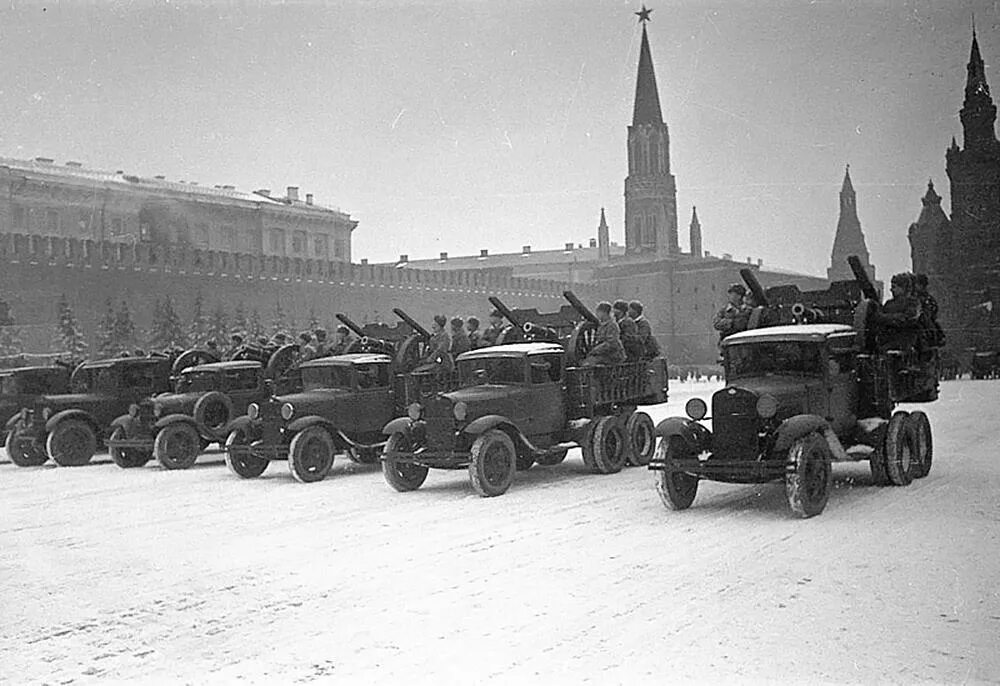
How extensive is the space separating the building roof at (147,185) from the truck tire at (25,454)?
4.13 m

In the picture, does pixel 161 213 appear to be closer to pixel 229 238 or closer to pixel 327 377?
pixel 229 238

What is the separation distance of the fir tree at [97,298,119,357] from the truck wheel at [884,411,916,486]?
11.5 meters

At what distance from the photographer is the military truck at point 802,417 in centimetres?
782

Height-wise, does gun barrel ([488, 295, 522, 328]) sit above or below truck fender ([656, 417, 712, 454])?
above

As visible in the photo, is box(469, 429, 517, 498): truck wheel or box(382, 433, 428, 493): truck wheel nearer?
box(469, 429, 517, 498): truck wheel

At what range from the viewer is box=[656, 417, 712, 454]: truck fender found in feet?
26.9

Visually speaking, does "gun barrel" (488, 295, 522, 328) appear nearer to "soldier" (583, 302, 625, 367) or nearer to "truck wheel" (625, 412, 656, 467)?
"soldier" (583, 302, 625, 367)

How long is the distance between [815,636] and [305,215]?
1236cm

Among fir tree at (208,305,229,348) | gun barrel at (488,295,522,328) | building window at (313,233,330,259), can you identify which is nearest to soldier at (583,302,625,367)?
gun barrel at (488,295,522,328)

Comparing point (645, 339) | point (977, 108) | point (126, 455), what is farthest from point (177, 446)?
point (977, 108)

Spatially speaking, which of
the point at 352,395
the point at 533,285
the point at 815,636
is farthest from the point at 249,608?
the point at 533,285

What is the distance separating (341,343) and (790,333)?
747 cm

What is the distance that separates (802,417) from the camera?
7.97 metres

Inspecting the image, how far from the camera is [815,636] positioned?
15.3 ft
